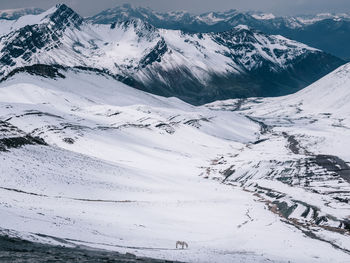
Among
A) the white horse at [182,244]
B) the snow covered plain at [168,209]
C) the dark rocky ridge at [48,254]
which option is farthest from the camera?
the white horse at [182,244]

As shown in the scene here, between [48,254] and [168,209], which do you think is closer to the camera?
[48,254]

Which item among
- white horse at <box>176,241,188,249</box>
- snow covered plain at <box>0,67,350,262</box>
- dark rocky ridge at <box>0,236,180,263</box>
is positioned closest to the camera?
dark rocky ridge at <box>0,236,180,263</box>

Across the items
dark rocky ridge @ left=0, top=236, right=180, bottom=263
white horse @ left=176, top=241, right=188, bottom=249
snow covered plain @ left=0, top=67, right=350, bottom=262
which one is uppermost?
snow covered plain @ left=0, top=67, right=350, bottom=262

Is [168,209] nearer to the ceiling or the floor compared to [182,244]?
nearer to the ceiling

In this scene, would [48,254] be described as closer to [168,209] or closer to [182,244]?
[182,244]

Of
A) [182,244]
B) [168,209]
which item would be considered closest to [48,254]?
[182,244]

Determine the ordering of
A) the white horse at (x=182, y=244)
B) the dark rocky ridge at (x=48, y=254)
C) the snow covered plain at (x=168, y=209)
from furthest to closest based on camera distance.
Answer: the white horse at (x=182, y=244)
the snow covered plain at (x=168, y=209)
the dark rocky ridge at (x=48, y=254)

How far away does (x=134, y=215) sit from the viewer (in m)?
52.1

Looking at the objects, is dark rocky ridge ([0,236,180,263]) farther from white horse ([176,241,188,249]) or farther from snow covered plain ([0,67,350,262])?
white horse ([176,241,188,249])

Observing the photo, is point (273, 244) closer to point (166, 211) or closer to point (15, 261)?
point (166, 211)

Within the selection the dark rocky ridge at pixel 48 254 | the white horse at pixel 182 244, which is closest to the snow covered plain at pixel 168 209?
the white horse at pixel 182 244

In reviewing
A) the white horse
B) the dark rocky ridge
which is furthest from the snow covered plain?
the dark rocky ridge

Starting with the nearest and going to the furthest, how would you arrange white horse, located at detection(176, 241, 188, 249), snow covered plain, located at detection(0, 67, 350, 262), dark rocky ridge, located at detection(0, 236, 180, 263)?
dark rocky ridge, located at detection(0, 236, 180, 263)
snow covered plain, located at detection(0, 67, 350, 262)
white horse, located at detection(176, 241, 188, 249)

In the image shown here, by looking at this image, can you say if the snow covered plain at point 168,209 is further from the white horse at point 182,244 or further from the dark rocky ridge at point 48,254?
the dark rocky ridge at point 48,254
